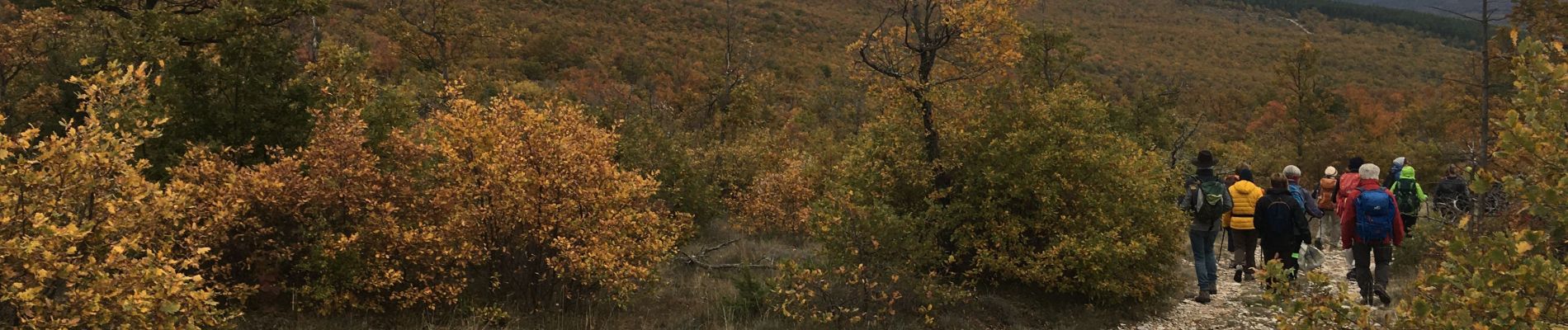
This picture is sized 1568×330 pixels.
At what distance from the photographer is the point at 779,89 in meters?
37.2

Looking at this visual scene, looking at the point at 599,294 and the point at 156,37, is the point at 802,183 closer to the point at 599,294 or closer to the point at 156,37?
the point at 599,294

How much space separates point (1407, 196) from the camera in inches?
343

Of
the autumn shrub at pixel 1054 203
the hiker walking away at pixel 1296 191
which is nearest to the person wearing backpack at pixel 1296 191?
the hiker walking away at pixel 1296 191

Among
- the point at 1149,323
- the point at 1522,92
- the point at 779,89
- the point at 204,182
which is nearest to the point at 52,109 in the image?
the point at 204,182

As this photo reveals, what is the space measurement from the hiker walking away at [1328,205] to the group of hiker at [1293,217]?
74 centimetres

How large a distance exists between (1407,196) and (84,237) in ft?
36.7

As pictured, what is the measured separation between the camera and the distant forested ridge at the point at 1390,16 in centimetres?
10012

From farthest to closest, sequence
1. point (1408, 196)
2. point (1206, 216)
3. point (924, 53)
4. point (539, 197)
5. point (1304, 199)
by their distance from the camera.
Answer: point (1304, 199) < point (1408, 196) < point (1206, 216) < point (924, 53) < point (539, 197)

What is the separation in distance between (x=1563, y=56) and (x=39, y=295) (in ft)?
20.6

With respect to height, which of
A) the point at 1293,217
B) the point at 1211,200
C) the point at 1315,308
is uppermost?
the point at 1315,308

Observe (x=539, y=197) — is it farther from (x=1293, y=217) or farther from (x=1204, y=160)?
(x=1293, y=217)

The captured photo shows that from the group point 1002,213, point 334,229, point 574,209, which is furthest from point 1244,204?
point 334,229

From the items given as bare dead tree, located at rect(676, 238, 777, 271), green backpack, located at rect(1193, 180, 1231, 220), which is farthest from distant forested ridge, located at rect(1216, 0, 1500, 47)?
bare dead tree, located at rect(676, 238, 777, 271)

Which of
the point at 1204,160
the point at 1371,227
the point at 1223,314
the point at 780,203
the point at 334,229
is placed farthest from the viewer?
the point at 780,203
